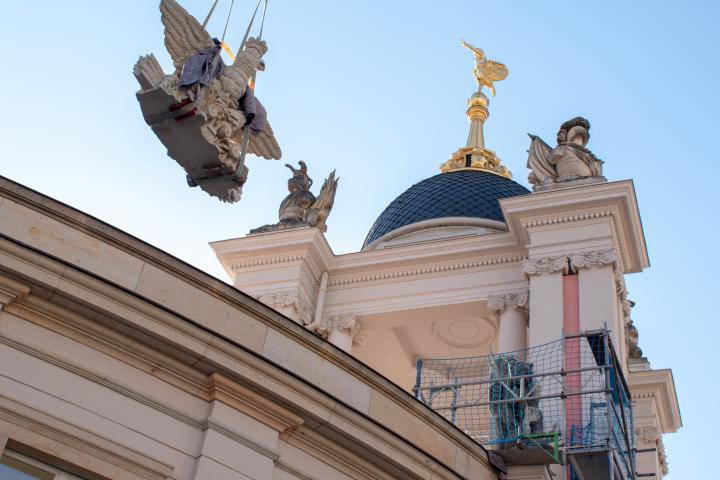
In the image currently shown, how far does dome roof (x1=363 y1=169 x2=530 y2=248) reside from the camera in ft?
90.9

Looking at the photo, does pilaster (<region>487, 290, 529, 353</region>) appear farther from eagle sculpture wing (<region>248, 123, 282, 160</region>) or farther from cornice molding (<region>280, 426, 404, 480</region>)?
cornice molding (<region>280, 426, 404, 480</region>)

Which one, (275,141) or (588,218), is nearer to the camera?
(275,141)

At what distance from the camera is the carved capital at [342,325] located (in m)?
24.5

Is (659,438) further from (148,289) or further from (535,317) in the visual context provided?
(148,289)

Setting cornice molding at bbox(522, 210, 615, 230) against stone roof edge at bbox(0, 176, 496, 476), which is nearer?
stone roof edge at bbox(0, 176, 496, 476)

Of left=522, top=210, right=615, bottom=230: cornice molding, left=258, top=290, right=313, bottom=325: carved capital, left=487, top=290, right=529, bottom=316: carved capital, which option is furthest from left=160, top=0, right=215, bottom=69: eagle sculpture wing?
left=487, top=290, right=529, bottom=316: carved capital

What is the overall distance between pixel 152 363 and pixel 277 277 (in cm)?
1199

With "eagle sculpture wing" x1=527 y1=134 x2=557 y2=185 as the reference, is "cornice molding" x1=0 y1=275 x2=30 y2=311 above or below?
below

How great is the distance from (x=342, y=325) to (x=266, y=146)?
7647 mm

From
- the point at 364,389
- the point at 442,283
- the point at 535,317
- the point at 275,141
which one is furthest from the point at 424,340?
the point at 364,389

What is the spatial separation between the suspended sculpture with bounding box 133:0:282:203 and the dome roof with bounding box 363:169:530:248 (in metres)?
12.0

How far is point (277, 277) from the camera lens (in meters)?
24.6

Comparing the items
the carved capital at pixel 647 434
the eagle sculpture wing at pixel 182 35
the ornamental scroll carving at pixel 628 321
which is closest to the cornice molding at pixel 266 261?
the ornamental scroll carving at pixel 628 321

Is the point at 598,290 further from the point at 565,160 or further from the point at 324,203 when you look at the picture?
the point at 324,203
